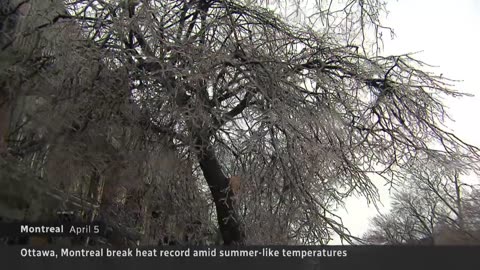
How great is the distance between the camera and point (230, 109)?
6.38 meters

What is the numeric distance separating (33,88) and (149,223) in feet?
9.72

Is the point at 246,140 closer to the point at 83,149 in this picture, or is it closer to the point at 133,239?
the point at 83,149

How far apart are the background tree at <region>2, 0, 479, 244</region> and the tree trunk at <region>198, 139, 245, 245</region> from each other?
0.08ft

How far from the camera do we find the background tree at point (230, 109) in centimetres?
574

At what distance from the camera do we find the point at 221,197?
6926 millimetres

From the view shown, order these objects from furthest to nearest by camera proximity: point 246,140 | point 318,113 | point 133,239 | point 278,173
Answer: point 133,239 → point 318,113 → point 278,173 → point 246,140

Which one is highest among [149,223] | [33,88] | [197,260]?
[33,88]

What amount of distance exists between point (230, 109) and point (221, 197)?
135cm

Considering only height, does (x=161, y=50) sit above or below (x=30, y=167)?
above

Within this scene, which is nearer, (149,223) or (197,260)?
(197,260)

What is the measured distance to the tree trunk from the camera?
21.7 ft

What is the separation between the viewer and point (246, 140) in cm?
540

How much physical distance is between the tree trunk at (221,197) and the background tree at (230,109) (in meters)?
0.02

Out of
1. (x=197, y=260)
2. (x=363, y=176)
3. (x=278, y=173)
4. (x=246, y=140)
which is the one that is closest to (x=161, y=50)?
(x=246, y=140)
